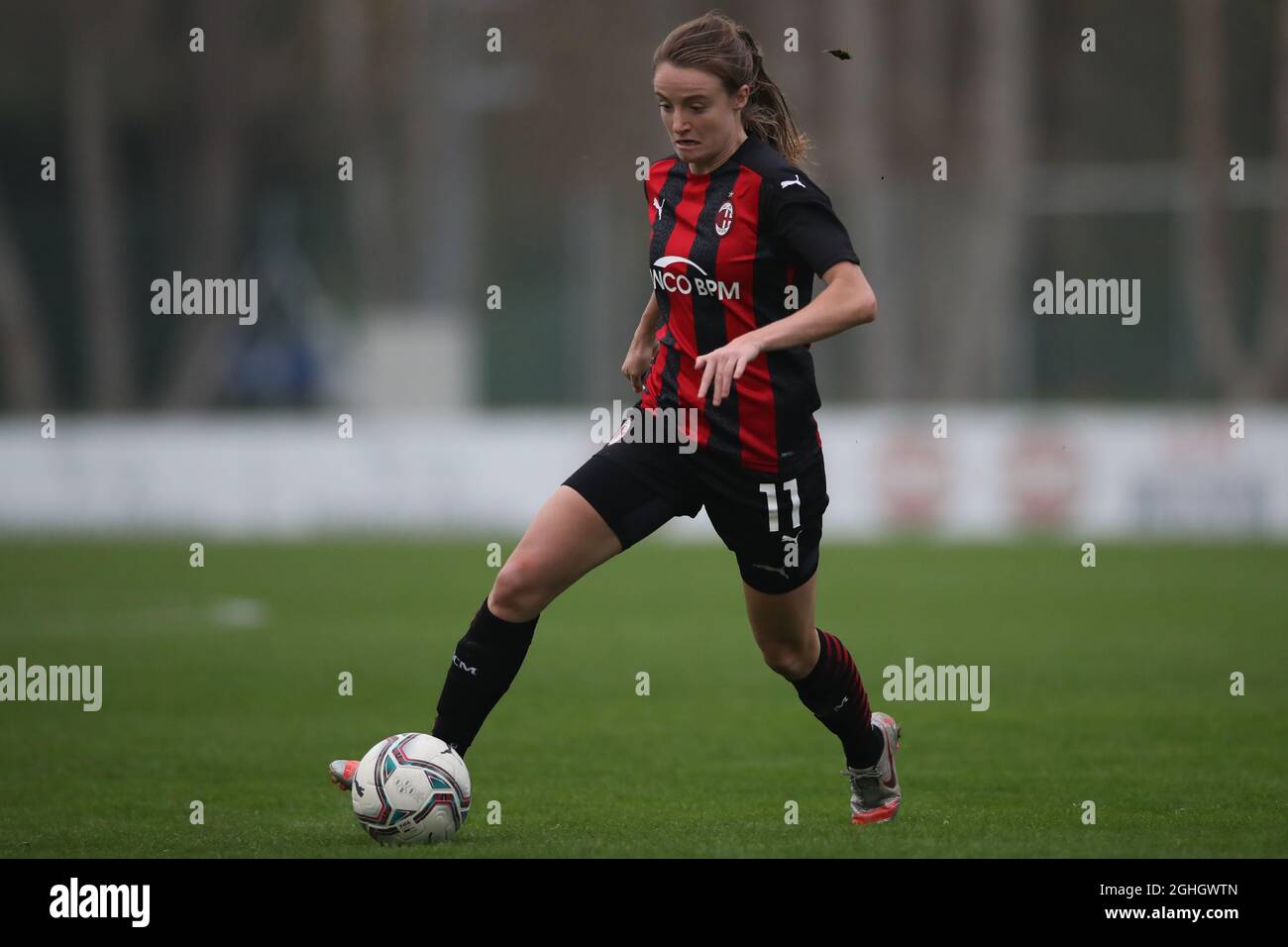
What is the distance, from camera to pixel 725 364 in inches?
217

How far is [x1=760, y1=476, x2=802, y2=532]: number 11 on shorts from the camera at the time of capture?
6133 millimetres

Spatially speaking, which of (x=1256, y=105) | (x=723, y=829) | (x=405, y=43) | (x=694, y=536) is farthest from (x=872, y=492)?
(x=405, y=43)

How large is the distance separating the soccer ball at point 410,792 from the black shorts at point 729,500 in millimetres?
915

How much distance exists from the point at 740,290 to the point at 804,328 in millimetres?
490

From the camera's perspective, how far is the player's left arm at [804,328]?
5.54 metres

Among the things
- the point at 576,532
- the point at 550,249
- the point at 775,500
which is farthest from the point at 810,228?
the point at 550,249

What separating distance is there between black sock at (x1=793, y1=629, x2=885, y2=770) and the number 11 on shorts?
0.51 meters

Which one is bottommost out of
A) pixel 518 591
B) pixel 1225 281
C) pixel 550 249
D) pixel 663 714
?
pixel 663 714

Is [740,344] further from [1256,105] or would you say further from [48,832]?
[1256,105]

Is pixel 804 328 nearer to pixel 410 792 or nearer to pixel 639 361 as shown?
pixel 639 361

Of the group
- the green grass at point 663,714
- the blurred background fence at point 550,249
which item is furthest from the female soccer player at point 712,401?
the blurred background fence at point 550,249

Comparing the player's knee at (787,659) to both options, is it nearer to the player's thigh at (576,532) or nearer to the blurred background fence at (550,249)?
the player's thigh at (576,532)
